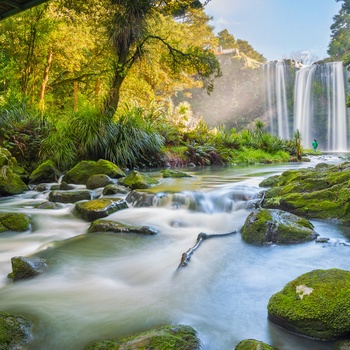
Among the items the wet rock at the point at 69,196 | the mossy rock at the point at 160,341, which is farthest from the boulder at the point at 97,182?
the mossy rock at the point at 160,341

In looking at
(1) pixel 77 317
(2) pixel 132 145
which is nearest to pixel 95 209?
(1) pixel 77 317

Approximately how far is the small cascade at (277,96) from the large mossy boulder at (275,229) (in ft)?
130

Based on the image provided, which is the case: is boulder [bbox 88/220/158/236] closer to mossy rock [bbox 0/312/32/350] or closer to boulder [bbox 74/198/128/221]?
boulder [bbox 74/198/128/221]

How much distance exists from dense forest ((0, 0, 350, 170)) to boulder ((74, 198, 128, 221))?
5572 mm

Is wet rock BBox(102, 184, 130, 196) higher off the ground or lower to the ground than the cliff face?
lower

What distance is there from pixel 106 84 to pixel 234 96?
124 ft

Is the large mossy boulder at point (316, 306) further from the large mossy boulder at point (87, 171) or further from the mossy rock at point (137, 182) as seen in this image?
the large mossy boulder at point (87, 171)

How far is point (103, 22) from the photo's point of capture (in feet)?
41.4

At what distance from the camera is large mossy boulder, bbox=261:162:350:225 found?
5.15 metres

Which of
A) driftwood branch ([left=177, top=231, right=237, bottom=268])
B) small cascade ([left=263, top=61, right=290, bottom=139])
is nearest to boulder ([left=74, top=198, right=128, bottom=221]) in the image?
driftwood branch ([left=177, top=231, right=237, bottom=268])

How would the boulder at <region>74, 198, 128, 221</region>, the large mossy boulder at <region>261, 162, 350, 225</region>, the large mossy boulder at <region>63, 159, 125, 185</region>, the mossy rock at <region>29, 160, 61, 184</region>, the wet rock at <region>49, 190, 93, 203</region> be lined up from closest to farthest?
the large mossy boulder at <region>261, 162, 350, 225</region> → the boulder at <region>74, 198, 128, 221</region> → the wet rock at <region>49, 190, 93, 203</region> → the large mossy boulder at <region>63, 159, 125, 185</region> → the mossy rock at <region>29, 160, 61, 184</region>

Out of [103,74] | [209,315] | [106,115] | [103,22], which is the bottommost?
[209,315]

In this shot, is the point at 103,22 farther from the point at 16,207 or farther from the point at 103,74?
the point at 16,207

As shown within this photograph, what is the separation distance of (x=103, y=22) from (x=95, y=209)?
9390mm
